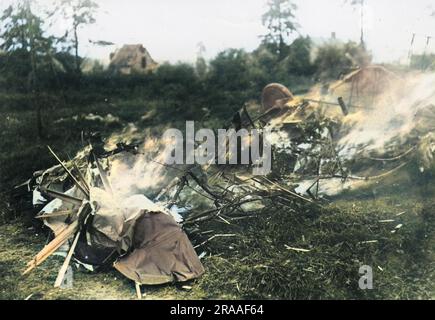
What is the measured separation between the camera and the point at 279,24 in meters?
4.57

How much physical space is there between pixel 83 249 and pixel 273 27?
2706 mm

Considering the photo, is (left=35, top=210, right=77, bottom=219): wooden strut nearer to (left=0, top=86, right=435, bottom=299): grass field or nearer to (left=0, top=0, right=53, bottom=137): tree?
(left=0, top=86, right=435, bottom=299): grass field

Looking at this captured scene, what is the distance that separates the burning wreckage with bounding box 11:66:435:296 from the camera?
4578mm

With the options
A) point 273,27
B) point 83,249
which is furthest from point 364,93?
point 83,249

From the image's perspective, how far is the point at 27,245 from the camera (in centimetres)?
452

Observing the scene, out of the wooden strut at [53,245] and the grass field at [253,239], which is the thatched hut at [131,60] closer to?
the grass field at [253,239]

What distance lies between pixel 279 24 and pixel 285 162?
51.4 inches

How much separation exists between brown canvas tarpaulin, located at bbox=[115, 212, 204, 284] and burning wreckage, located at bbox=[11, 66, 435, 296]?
171 mm

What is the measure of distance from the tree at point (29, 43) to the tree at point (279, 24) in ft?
6.84

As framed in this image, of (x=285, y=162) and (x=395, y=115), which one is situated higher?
(x=395, y=115)

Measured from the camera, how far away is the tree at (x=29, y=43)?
181 inches

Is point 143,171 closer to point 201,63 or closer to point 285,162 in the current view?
point 201,63

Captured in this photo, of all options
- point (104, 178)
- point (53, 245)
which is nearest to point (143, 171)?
point (104, 178)

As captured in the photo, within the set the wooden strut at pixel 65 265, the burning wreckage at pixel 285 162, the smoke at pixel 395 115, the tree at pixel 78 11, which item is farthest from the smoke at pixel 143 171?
the smoke at pixel 395 115
